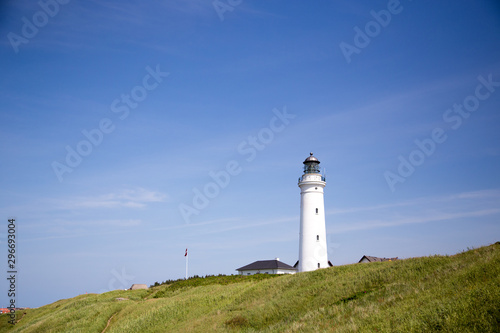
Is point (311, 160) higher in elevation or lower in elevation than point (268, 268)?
higher

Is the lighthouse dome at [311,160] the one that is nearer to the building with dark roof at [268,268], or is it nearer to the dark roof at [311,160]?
the dark roof at [311,160]

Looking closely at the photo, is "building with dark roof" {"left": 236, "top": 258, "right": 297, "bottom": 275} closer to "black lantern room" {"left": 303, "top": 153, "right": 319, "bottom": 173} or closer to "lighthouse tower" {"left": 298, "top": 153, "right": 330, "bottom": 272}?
"lighthouse tower" {"left": 298, "top": 153, "right": 330, "bottom": 272}

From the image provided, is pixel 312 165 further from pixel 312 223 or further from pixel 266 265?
pixel 266 265

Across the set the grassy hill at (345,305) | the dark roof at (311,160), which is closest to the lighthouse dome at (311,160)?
the dark roof at (311,160)

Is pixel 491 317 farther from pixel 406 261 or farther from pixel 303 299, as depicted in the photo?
pixel 406 261

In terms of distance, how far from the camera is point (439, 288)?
53.6 feet

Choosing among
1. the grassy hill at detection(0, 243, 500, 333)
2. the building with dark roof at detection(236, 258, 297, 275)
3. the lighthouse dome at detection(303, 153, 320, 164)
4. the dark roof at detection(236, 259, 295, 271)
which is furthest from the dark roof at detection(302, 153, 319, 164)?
the dark roof at detection(236, 259, 295, 271)

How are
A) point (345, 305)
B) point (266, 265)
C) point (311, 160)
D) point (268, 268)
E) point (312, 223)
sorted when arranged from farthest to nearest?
1. point (266, 265)
2. point (268, 268)
3. point (311, 160)
4. point (312, 223)
5. point (345, 305)

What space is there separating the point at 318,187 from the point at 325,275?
15824mm

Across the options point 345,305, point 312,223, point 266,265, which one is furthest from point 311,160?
point 345,305

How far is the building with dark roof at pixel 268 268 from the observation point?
56075 mm

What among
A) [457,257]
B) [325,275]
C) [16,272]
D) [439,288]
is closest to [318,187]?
[325,275]

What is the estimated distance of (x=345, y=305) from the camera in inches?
730

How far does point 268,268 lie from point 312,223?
1905cm
